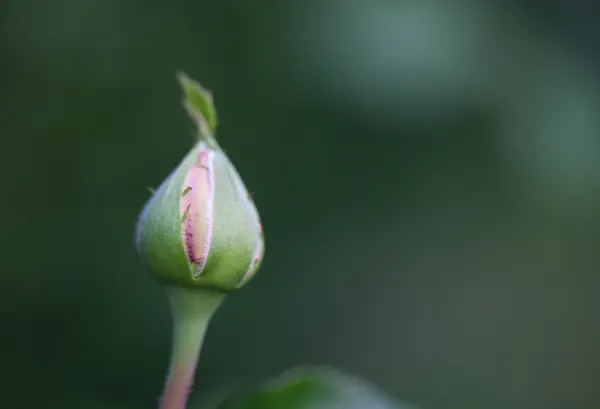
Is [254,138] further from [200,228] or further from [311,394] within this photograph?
[200,228]

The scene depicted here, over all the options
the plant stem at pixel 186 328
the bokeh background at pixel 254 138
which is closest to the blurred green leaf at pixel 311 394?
the plant stem at pixel 186 328

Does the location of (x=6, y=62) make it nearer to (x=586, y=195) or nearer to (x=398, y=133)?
Answer: (x=398, y=133)

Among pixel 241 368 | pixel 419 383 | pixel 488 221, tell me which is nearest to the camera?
pixel 241 368

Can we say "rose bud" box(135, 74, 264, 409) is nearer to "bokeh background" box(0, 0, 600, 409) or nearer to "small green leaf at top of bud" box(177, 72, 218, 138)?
"small green leaf at top of bud" box(177, 72, 218, 138)

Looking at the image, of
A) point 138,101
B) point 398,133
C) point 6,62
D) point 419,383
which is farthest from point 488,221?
point 6,62

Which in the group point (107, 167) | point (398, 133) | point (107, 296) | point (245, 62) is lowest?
point (107, 296)

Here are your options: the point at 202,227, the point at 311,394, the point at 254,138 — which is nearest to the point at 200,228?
the point at 202,227

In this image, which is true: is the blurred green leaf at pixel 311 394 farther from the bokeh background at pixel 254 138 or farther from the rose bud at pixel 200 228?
the bokeh background at pixel 254 138
